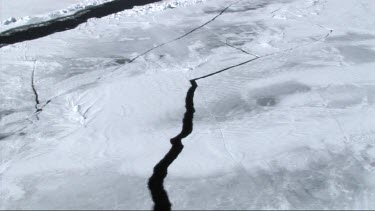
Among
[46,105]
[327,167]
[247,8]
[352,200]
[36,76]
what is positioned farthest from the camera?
[247,8]

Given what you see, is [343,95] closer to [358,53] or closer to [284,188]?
[358,53]

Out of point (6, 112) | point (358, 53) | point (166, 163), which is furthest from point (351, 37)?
point (6, 112)

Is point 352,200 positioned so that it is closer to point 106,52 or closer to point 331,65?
point 331,65

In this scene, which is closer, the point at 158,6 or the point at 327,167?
the point at 327,167

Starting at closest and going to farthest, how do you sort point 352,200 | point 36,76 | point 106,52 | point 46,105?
point 352,200 → point 46,105 → point 36,76 → point 106,52

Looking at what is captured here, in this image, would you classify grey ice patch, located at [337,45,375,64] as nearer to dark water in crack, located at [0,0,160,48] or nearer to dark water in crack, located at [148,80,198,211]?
dark water in crack, located at [148,80,198,211]

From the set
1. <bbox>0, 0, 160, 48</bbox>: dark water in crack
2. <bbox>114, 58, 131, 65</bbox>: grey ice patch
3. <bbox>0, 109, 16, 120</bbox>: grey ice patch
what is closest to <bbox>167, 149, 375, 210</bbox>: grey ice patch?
<bbox>0, 109, 16, 120</bbox>: grey ice patch

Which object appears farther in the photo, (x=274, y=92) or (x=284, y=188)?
(x=274, y=92)

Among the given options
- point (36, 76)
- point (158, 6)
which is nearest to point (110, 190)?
point (36, 76)
